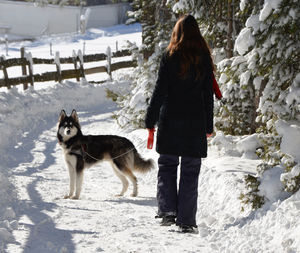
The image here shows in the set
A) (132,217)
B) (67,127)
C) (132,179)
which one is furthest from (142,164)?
(132,217)

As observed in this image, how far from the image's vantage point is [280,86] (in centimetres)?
611

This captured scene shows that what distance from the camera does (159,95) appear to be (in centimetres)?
545

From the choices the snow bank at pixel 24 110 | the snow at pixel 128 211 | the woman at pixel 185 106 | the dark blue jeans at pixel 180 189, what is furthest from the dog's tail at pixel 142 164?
the woman at pixel 185 106

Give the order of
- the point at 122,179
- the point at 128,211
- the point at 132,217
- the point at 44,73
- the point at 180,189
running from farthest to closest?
the point at 44,73, the point at 122,179, the point at 128,211, the point at 132,217, the point at 180,189

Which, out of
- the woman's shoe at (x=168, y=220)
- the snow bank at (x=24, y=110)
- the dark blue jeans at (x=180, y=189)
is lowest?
the snow bank at (x=24, y=110)

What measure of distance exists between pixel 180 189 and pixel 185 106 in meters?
0.96

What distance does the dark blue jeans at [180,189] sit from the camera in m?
5.57

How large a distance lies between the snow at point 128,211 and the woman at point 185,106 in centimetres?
50

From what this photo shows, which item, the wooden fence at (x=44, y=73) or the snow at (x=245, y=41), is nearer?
the snow at (x=245, y=41)

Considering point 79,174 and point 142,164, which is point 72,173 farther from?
point 142,164

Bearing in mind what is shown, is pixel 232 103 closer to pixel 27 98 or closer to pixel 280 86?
pixel 280 86

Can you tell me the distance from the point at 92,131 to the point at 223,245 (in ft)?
29.1

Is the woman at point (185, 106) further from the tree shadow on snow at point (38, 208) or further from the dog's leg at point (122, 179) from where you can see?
the dog's leg at point (122, 179)

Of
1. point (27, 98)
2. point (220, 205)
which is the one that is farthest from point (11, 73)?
point (220, 205)
